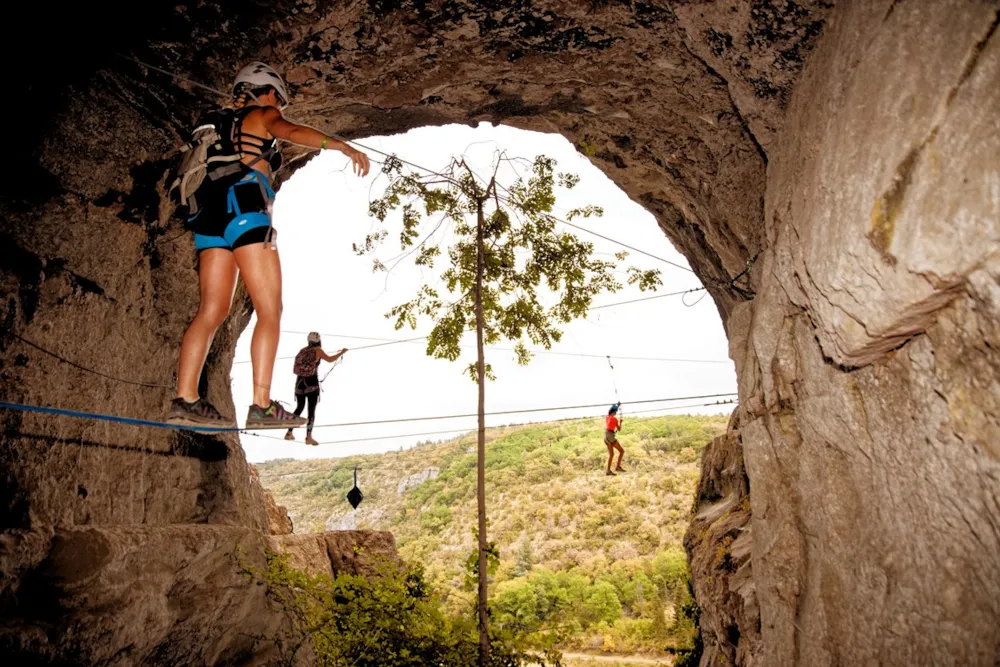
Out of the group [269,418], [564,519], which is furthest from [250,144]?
[564,519]

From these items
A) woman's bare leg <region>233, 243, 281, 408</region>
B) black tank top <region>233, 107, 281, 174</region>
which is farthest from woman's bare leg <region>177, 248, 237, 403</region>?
black tank top <region>233, 107, 281, 174</region>

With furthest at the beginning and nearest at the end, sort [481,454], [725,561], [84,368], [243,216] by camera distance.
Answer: [725,561], [481,454], [84,368], [243,216]

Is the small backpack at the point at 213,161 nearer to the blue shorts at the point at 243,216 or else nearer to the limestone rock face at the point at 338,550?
the blue shorts at the point at 243,216

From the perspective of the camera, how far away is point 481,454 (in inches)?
247

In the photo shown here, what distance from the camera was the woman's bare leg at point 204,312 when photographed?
11.8 ft

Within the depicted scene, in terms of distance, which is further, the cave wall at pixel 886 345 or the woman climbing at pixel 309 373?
the woman climbing at pixel 309 373

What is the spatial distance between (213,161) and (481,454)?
4.29 metres

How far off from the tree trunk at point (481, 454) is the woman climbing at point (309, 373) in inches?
74.2

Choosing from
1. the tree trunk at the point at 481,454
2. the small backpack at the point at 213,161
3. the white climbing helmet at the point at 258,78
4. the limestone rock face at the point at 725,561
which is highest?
the white climbing helmet at the point at 258,78

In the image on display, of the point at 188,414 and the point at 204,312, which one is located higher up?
the point at 204,312

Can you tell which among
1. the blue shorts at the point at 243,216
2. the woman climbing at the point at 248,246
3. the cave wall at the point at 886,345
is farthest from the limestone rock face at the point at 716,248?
the blue shorts at the point at 243,216

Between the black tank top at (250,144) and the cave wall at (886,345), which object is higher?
the black tank top at (250,144)

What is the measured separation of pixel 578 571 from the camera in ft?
120

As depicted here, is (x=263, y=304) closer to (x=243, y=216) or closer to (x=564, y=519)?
(x=243, y=216)
